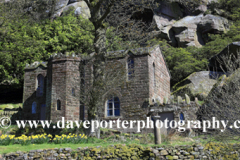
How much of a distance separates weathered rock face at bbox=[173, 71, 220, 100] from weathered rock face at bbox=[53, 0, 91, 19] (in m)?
17.7

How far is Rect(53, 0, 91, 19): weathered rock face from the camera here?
39.1 metres

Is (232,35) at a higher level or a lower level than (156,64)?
higher

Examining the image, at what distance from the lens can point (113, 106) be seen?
71.3 feet

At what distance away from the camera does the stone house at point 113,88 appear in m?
21.1

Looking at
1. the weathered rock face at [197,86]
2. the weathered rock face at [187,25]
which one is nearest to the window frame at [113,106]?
the weathered rock face at [197,86]

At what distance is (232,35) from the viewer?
37.3 meters

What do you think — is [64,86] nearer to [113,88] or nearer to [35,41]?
[113,88]

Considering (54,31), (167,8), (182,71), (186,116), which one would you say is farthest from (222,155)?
(167,8)

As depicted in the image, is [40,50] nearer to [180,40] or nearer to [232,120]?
[180,40]

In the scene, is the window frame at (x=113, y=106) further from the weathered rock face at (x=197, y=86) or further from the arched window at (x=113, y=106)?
the weathered rock face at (x=197, y=86)

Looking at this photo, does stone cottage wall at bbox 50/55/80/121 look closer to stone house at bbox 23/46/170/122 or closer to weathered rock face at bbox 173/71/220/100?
stone house at bbox 23/46/170/122

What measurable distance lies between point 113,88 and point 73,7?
70.9 feet

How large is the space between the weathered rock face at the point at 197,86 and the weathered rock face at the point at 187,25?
1036 cm

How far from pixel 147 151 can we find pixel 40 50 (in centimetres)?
2207
